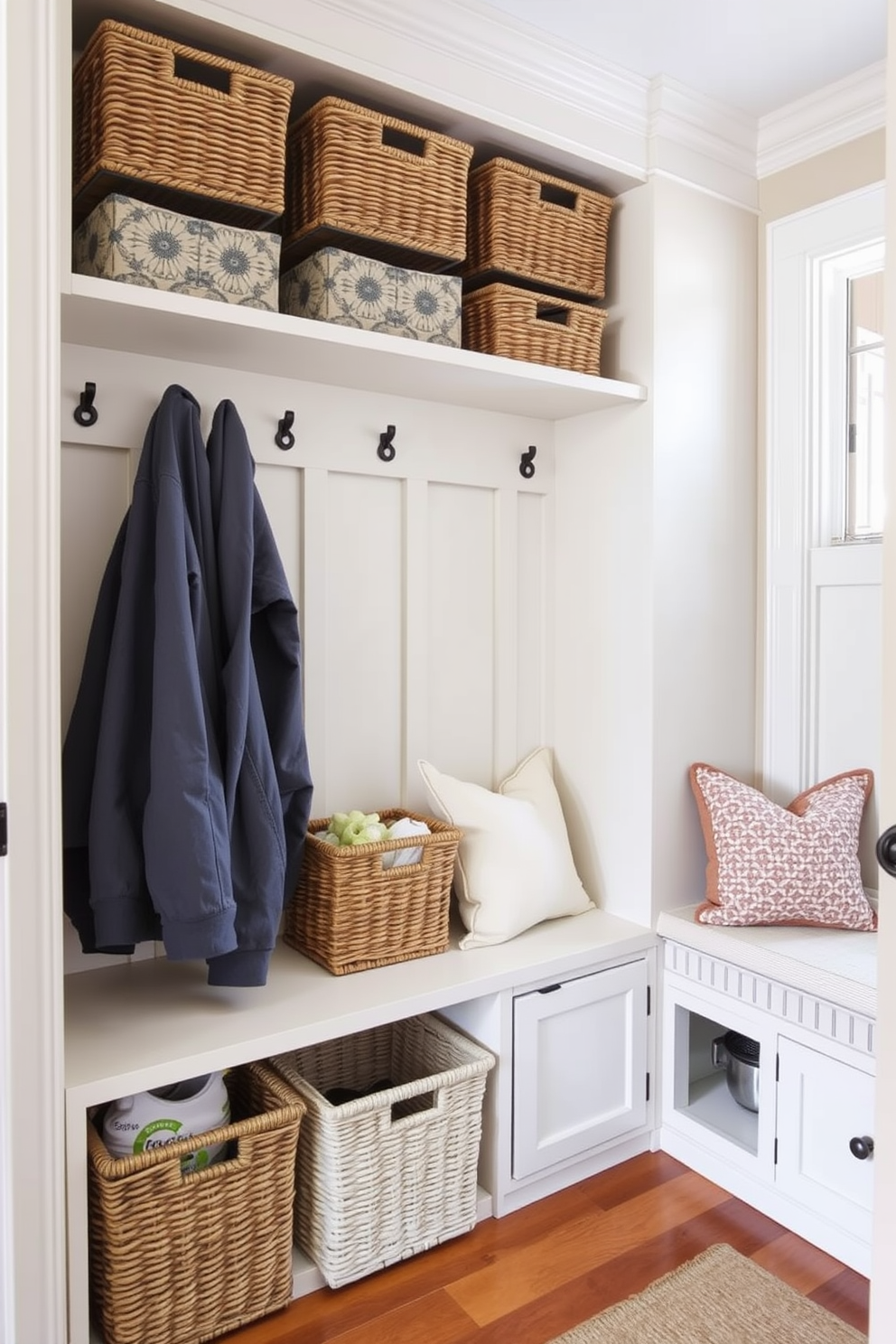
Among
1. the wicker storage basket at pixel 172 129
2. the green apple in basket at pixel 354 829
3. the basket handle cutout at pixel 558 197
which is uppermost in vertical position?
the basket handle cutout at pixel 558 197

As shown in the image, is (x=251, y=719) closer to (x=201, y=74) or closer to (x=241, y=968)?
(x=241, y=968)

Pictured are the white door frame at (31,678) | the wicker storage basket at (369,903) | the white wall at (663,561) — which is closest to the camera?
the white door frame at (31,678)

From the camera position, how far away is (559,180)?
2.25m

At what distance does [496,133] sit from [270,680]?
1.26m

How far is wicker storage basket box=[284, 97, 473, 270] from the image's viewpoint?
1.92 meters

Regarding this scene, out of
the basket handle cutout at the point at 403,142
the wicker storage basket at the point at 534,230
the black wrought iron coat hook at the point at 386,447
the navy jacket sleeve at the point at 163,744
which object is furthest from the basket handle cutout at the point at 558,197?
the navy jacket sleeve at the point at 163,744

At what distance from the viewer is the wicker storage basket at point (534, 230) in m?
2.18

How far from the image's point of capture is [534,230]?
7.32 ft

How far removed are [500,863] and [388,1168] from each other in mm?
666

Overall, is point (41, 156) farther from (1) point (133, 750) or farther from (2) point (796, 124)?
(2) point (796, 124)

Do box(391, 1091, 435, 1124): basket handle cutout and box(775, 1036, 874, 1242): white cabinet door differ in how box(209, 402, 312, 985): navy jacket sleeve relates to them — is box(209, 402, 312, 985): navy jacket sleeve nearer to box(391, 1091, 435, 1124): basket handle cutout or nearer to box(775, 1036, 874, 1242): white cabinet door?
box(391, 1091, 435, 1124): basket handle cutout

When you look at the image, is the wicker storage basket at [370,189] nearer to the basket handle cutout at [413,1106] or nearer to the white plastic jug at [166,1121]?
the white plastic jug at [166,1121]

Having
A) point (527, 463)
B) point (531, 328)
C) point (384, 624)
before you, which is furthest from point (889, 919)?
point (527, 463)

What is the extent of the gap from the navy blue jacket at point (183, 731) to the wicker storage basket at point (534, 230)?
2.45 feet
